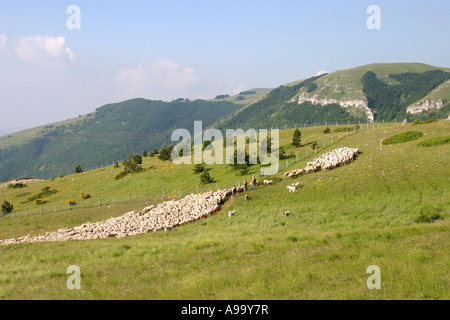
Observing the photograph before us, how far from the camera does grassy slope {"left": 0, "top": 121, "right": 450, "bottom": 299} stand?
9.87m

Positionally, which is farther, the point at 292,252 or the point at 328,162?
the point at 328,162

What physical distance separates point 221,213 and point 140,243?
9208 mm

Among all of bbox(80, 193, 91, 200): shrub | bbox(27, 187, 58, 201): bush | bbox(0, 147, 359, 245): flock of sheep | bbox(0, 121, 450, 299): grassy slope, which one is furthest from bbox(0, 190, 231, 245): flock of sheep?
bbox(27, 187, 58, 201): bush

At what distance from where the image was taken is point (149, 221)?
2853cm

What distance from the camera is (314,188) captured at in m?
29.2

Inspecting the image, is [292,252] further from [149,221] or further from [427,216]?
[149,221]

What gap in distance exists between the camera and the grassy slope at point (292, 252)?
→ 9867mm

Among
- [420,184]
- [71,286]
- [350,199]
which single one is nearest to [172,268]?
[71,286]

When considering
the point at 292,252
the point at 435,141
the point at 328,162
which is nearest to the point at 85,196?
the point at 328,162

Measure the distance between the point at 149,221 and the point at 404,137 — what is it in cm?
3243

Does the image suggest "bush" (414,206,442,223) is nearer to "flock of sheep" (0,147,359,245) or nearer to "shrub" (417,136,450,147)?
"flock of sheep" (0,147,359,245)

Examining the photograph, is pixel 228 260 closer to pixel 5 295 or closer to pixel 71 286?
pixel 71 286

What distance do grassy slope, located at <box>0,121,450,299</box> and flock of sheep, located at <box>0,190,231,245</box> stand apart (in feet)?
5.90
